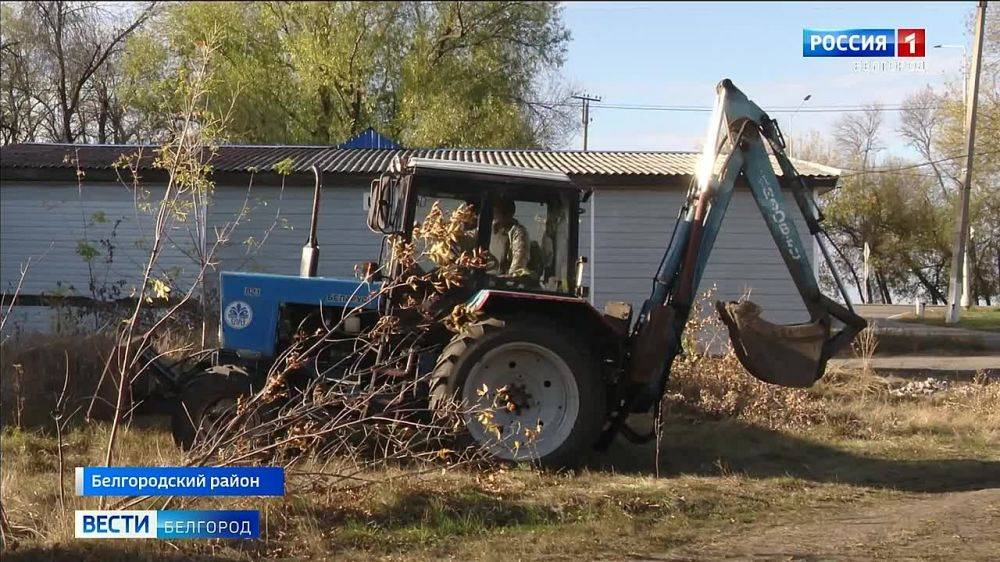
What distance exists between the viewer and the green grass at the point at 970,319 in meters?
22.1

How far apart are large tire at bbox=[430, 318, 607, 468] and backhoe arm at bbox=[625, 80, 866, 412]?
0.56 metres

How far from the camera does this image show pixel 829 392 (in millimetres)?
11492

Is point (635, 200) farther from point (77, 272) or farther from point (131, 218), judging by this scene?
point (77, 272)

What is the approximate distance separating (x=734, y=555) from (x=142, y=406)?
4647 mm

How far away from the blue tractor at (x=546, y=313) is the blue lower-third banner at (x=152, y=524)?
72.7 inches

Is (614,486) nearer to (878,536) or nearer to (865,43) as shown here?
(878,536)

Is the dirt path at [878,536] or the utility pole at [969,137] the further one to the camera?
the utility pole at [969,137]

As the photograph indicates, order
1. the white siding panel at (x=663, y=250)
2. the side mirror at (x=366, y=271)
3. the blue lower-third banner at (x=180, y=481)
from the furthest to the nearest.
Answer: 1. the white siding panel at (x=663, y=250)
2. the side mirror at (x=366, y=271)
3. the blue lower-third banner at (x=180, y=481)

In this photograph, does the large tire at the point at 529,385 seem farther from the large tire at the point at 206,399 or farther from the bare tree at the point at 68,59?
the bare tree at the point at 68,59

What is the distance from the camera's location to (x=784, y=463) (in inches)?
343

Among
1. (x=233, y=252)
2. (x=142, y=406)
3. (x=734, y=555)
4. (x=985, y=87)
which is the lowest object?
(x=734, y=555)

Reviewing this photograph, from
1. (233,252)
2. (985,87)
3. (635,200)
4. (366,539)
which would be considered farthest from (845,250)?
(366,539)

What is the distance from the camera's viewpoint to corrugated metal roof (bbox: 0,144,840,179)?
16328 millimetres

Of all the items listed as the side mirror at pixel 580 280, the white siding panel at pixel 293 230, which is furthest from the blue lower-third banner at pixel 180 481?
the white siding panel at pixel 293 230
